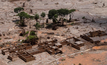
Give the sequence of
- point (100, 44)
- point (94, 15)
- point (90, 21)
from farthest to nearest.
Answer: point (94, 15)
point (90, 21)
point (100, 44)

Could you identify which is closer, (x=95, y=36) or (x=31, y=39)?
(x=31, y=39)

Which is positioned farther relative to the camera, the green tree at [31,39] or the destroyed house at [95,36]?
the destroyed house at [95,36]

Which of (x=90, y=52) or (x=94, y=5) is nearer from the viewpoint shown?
(x=90, y=52)

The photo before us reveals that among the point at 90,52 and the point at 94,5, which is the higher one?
the point at 94,5

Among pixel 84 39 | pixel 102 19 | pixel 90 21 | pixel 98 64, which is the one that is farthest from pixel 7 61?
pixel 102 19

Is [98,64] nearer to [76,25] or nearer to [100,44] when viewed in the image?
[100,44]

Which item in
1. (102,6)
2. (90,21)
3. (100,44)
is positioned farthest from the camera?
(102,6)

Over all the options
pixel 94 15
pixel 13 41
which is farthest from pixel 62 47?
pixel 94 15

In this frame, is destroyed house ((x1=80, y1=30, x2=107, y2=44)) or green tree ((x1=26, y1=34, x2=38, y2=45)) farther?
destroyed house ((x1=80, y1=30, x2=107, y2=44))

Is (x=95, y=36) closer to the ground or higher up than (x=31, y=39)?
closer to the ground
